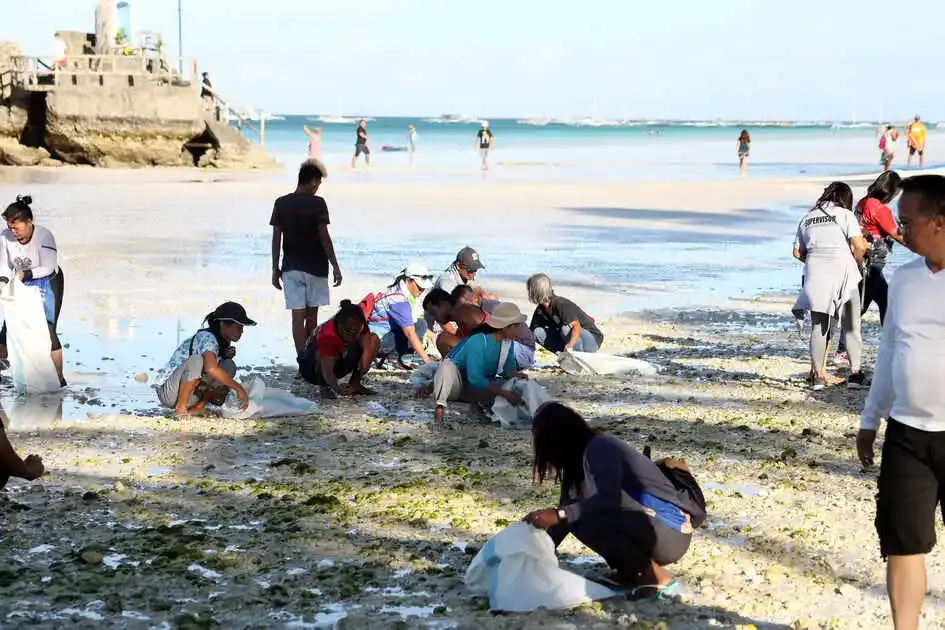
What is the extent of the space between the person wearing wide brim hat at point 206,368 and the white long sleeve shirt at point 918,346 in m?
5.03

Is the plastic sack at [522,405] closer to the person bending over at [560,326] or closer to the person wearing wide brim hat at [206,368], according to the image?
the person wearing wide brim hat at [206,368]

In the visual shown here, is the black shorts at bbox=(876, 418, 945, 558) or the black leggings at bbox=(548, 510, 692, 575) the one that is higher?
the black shorts at bbox=(876, 418, 945, 558)

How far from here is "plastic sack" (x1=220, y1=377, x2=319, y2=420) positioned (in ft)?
29.1

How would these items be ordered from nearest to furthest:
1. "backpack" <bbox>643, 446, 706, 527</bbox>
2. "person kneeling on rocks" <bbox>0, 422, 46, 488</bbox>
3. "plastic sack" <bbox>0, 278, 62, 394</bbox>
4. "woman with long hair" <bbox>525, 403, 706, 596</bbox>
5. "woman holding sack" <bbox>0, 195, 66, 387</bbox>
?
1. "woman with long hair" <bbox>525, 403, 706, 596</bbox>
2. "backpack" <bbox>643, 446, 706, 527</bbox>
3. "person kneeling on rocks" <bbox>0, 422, 46, 488</bbox>
4. "woman holding sack" <bbox>0, 195, 66, 387</bbox>
5. "plastic sack" <bbox>0, 278, 62, 394</bbox>

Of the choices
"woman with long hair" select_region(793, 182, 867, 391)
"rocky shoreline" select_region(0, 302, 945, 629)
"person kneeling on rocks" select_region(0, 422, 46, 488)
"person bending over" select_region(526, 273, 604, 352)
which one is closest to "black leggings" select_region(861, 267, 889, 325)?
"woman with long hair" select_region(793, 182, 867, 391)

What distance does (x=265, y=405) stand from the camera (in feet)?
29.4

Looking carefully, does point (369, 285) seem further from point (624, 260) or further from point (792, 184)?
point (792, 184)

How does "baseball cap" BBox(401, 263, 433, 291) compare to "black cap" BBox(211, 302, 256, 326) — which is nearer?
"black cap" BBox(211, 302, 256, 326)

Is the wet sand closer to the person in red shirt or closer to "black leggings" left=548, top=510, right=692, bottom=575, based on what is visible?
"black leggings" left=548, top=510, right=692, bottom=575

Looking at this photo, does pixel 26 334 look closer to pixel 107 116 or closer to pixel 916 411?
pixel 916 411

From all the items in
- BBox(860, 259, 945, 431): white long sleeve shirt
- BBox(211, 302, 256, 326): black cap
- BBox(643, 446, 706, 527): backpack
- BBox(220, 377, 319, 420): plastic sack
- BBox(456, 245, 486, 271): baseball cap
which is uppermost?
BBox(860, 259, 945, 431): white long sleeve shirt

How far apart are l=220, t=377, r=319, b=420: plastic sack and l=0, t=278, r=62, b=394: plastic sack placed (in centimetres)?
158

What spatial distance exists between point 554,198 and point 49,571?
2578 centimetres

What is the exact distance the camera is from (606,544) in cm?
533
